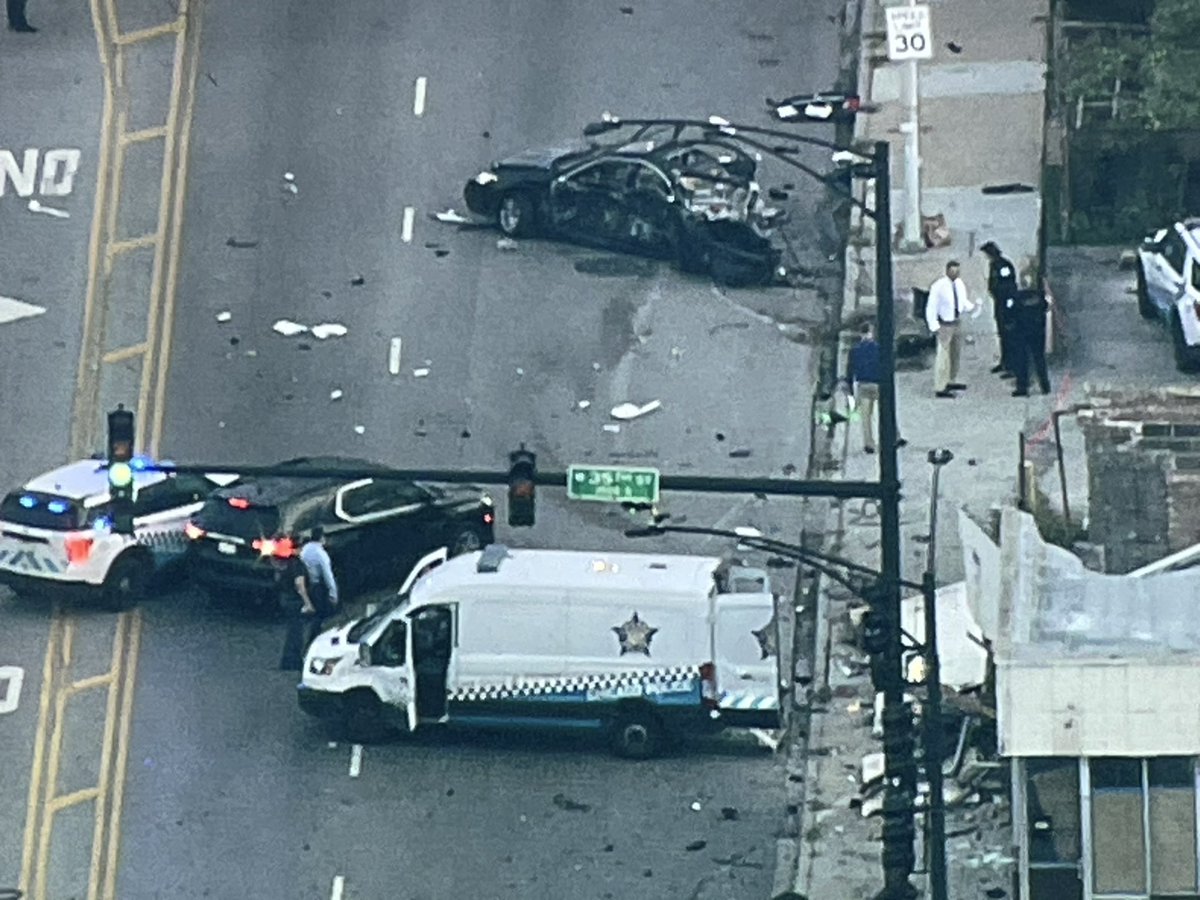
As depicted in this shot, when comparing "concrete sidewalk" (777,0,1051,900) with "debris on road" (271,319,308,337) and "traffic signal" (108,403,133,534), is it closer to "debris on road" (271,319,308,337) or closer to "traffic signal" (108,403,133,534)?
"debris on road" (271,319,308,337)

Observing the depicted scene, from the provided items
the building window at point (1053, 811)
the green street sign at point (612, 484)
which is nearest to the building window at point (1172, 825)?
the building window at point (1053, 811)

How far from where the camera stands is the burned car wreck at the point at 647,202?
5459 centimetres

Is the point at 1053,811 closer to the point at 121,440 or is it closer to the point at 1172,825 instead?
the point at 1172,825

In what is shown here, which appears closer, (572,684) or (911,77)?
(572,684)

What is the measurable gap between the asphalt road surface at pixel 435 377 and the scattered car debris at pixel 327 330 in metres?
0.12

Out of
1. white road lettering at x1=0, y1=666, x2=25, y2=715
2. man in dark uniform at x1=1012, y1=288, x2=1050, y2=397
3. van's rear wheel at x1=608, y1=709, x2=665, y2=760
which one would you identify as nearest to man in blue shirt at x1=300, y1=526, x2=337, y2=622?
white road lettering at x1=0, y1=666, x2=25, y2=715

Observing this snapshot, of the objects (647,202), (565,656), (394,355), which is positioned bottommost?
(565,656)

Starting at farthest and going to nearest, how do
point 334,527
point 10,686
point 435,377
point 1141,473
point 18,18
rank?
1. point 18,18
2. point 435,377
3. point 334,527
4. point 10,686
5. point 1141,473

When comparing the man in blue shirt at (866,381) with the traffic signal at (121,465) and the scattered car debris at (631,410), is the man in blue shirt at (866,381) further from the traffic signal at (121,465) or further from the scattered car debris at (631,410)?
the traffic signal at (121,465)

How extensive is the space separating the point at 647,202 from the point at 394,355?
3847 mm

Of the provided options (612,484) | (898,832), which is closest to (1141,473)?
(898,832)

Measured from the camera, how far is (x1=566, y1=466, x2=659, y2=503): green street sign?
38781 mm

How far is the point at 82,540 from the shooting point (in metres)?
47.3

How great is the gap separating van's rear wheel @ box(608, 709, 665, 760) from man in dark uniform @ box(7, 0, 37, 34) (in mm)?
18599
